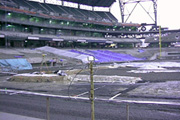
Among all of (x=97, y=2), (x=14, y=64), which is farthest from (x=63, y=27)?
(x=14, y=64)

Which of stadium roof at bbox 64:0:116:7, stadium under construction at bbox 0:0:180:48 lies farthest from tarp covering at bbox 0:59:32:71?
stadium roof at bbox 64:0:116:7

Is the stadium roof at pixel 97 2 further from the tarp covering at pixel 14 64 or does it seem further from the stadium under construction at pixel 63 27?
the tarp covering at pixel 14 64

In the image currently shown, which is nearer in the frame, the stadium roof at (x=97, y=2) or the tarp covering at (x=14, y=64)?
the tarp covering at (x=14, y=64)

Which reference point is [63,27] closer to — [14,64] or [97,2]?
[97,2]

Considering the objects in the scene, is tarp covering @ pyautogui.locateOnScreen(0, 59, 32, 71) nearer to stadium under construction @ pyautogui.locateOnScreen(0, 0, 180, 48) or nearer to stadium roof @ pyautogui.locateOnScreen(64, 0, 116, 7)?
stadium under construction @ pyautogui.locateOnScreen(0, 0, 180, 48)

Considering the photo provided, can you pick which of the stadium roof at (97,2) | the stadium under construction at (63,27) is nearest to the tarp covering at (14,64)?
the stadium under construction at (63,27)

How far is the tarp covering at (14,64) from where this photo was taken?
28052mm

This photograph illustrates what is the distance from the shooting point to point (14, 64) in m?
29.6

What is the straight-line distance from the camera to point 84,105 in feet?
28.8

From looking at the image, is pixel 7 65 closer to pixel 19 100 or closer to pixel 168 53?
pixel 19 100

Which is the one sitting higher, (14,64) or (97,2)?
(97,2)

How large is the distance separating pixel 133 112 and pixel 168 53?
2712 inches

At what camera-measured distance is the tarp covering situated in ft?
92.0

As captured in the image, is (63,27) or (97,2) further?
(97,2)
